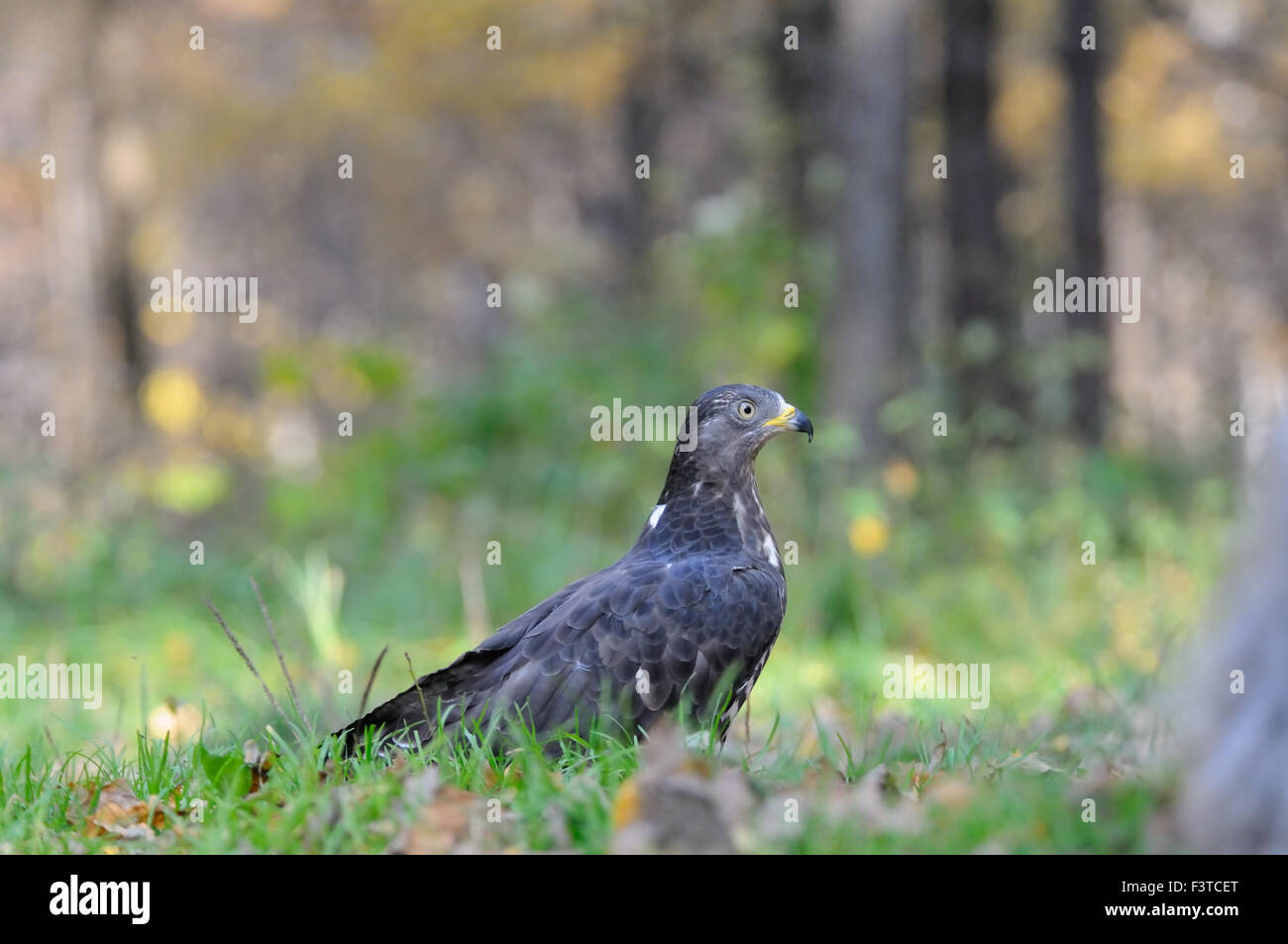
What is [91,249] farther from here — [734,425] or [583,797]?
[583,797]

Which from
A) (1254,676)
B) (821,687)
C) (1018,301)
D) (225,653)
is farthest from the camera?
(1018,301)

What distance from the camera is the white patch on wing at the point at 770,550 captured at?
16.4 feet

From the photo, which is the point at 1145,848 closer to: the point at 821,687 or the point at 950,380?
the point at 821,687

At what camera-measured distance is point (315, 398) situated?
45.1ft

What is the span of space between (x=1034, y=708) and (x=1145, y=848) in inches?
144

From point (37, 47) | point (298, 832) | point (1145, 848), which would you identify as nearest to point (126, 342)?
point (37, 47)

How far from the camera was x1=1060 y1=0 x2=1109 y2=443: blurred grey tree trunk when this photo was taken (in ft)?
38.2
